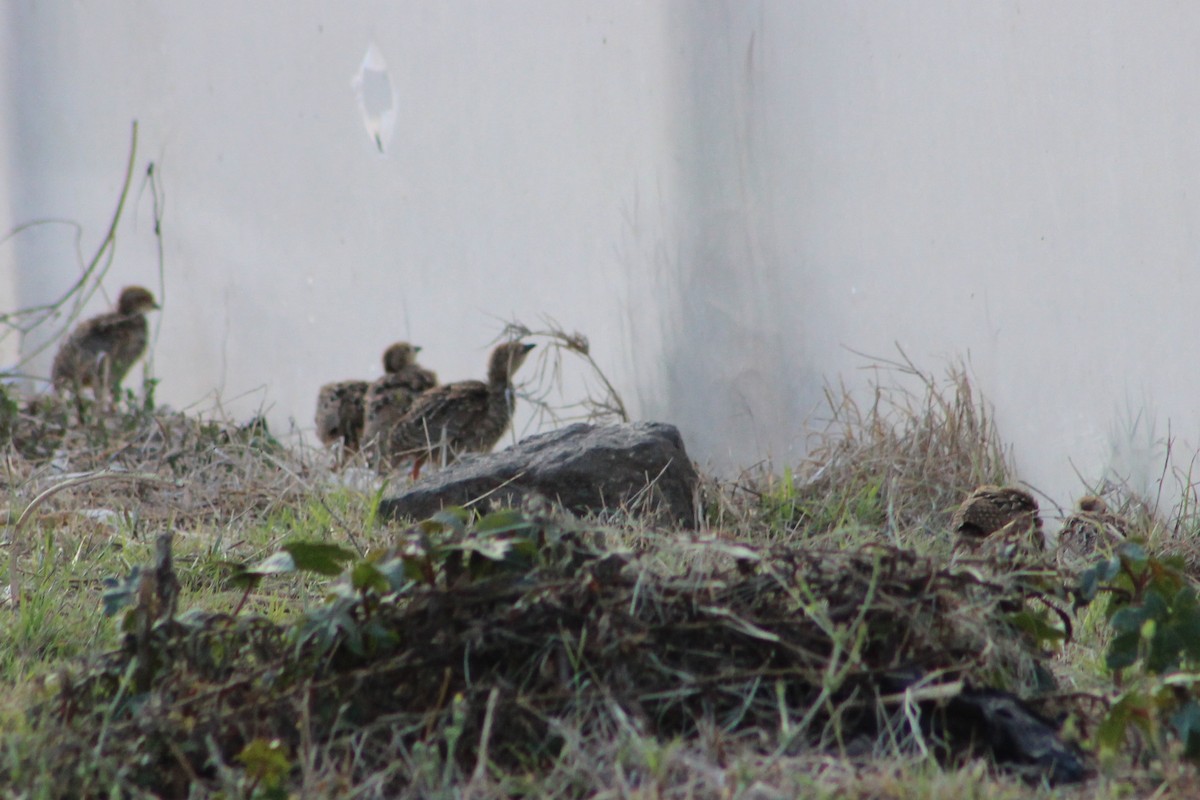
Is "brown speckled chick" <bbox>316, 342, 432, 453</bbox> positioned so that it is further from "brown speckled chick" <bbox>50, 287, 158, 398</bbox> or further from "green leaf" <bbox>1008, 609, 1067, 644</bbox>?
"green leaf" <bbox>1008, 609, 1067, 644</bbox>

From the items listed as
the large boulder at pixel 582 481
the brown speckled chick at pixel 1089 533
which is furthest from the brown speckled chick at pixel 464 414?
the brown speckled chick at pixel 1089 533

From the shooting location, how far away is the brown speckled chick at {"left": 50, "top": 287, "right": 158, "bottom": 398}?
880cm

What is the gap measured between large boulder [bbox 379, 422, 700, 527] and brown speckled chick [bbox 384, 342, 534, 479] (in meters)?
1.99

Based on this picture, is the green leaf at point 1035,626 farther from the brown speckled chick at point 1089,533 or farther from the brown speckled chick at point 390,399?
the brown speckled chick at point 390,399

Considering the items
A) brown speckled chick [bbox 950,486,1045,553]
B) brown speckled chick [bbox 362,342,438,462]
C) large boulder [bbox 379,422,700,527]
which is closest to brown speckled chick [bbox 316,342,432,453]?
brown speckled chick [bbox 362,342,438,462]

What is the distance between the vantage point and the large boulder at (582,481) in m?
4.64

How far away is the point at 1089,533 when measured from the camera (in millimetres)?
4066

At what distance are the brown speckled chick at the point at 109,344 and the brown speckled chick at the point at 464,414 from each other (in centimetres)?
271

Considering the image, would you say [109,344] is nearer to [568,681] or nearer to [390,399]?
[390,399]

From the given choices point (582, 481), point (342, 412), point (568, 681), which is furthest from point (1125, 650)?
point (342, 412)

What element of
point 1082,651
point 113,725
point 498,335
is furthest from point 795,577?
point 498,335

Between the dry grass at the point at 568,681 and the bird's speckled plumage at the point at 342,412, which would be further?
the bird's speckled plumage at the point at 342,412

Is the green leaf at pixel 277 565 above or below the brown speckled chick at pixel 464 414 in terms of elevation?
below

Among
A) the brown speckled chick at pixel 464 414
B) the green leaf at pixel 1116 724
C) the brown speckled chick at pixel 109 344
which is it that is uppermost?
the brown speckled chick at pixel 109 344
